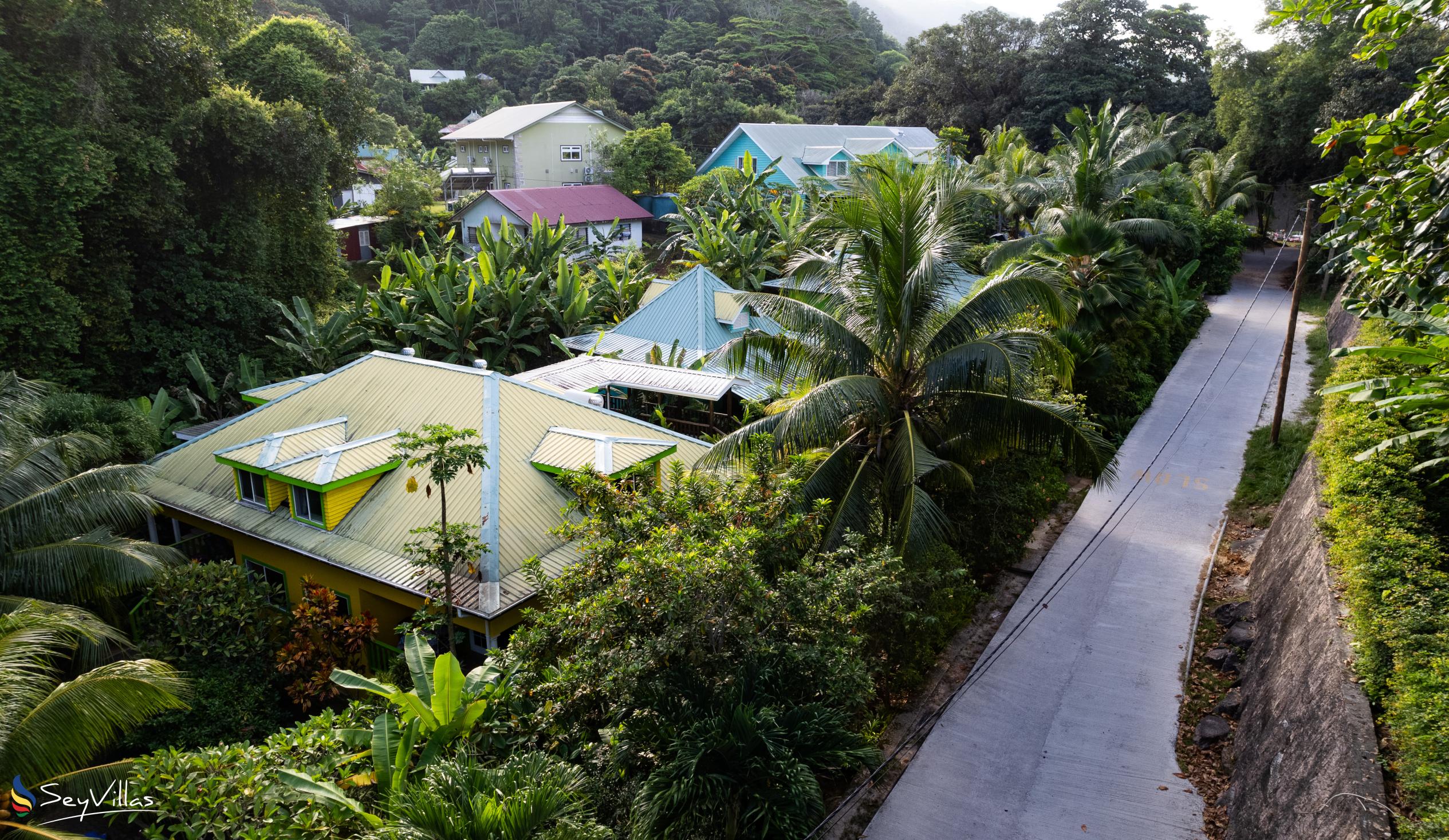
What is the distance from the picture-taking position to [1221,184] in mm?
36938

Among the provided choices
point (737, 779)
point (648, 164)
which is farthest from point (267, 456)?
point (648, 164)

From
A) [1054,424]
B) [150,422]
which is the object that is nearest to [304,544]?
[150,422]

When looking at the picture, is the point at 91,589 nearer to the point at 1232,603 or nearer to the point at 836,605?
the point at 836,605

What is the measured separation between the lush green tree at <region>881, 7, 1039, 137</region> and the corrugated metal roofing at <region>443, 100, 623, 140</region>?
63.9ft

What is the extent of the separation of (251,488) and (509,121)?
4428cm

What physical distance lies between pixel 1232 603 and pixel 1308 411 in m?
9.29

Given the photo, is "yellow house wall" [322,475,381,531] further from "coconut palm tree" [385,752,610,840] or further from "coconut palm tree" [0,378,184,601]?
"coconut palm tree" [385,752,610,840]

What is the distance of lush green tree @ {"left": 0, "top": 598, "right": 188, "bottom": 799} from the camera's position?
866 cm

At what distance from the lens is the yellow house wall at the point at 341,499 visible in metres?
14.6

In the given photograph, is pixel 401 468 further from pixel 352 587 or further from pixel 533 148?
pixel 533 148

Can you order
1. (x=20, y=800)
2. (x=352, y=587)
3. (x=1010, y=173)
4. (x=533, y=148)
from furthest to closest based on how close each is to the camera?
(x=533, y=148) → (x=1010, y=173) → (x=352, y=587) → (x=20, y=800)

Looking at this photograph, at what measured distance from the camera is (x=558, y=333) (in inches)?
1029

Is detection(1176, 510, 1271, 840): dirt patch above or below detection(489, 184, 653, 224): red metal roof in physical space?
below

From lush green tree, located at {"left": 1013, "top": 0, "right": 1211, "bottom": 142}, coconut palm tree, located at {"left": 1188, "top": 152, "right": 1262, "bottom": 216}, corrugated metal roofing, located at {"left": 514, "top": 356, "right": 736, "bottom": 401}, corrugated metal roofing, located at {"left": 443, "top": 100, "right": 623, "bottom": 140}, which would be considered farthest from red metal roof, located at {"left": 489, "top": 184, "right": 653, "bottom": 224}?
coconut palm tree, located at {"left": 1188, "top": 152, "right": 1262, "bottom": 216}
